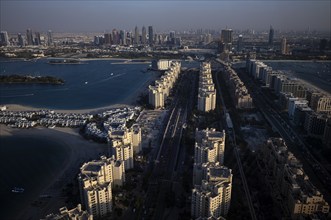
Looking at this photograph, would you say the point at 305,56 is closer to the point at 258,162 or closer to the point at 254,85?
the point at 254,85

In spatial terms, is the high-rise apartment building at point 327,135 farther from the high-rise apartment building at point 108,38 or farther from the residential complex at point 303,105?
the high-rise apartment building at point 108,38

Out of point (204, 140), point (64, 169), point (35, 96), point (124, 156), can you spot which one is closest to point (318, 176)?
point (204, 140)

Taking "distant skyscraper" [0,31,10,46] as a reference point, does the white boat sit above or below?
below

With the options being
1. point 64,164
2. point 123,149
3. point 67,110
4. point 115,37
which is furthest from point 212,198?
point 115,37

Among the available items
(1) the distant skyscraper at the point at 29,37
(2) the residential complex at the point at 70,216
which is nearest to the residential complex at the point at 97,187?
(2) the residential complex at the point at 70,216

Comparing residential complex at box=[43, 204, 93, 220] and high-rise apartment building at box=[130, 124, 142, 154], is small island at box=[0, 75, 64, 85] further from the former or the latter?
residential complex at box=[43, 204, 93, 220]

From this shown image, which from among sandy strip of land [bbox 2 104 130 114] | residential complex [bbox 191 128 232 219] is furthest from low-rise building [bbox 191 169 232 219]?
sandy strip of land [bbox 2 104 130 114]
